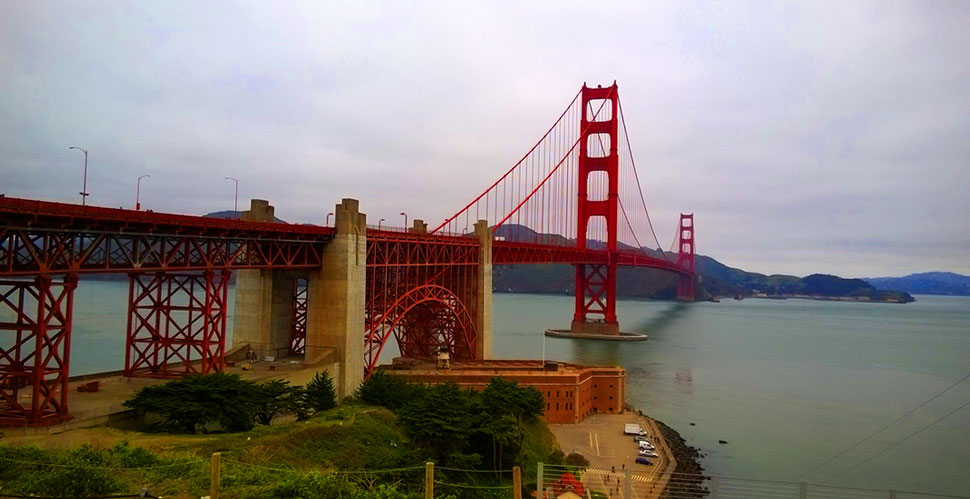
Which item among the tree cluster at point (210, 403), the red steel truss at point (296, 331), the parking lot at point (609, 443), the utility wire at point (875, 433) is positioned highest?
the red steel truss at point (296, 331)

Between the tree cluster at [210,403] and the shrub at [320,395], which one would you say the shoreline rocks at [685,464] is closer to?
the shrub at [320,395]

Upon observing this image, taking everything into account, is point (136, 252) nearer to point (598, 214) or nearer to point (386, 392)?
point (386, 392)

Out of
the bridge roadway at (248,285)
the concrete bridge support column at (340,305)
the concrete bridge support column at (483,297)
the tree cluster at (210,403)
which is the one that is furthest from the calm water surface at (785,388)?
the tree cluster at (210,403)

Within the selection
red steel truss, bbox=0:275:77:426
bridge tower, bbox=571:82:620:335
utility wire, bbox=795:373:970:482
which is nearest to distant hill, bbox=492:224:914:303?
bridge tower, bbox=571:82:620:335

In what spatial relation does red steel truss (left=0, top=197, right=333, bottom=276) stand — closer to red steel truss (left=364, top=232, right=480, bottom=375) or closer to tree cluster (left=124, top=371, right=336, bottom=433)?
tree cluster (left=124, top=371, right=336, bottom=433)

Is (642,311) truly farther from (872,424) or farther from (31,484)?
(31,484)

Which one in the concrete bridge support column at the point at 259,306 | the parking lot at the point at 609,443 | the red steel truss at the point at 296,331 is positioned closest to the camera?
the parking lot at the point at 609,443
